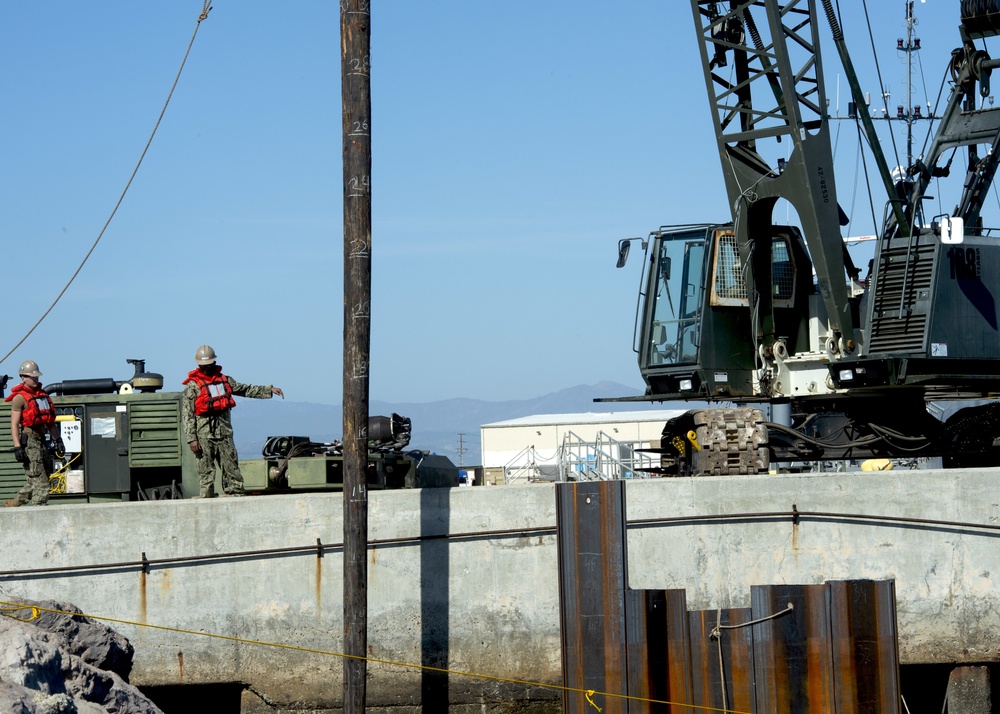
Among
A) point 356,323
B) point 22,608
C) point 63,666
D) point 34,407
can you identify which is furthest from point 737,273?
point 63,666

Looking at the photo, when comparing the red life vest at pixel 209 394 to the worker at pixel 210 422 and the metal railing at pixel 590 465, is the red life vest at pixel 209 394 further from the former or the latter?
the metal railing at pixel 590 465

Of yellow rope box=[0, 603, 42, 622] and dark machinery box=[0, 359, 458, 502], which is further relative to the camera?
dark machinery box=[0, 359, 458, 502]

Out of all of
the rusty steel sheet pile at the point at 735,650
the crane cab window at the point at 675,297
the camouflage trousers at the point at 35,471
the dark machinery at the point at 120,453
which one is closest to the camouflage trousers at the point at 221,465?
the camouflage trousers at the point at 35,471

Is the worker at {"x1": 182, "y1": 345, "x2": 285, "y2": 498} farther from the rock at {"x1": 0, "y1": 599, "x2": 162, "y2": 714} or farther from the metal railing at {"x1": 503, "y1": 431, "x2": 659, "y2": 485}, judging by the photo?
the metal railing at {"x1": 503, "y1": 431, "x2": 659, "y2": 485}

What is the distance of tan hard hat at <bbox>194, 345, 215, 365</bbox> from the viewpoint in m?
11.2

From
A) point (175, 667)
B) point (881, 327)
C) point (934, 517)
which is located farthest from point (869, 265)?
point (175, 667)

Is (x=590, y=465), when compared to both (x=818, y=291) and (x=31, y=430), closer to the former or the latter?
(x=818, y=291)

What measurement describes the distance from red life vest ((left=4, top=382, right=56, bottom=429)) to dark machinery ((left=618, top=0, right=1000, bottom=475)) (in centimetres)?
648

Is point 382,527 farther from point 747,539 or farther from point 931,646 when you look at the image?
point 931,646

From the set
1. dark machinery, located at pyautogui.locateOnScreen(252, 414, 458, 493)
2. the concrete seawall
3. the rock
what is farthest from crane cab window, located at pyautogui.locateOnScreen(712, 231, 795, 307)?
the rock

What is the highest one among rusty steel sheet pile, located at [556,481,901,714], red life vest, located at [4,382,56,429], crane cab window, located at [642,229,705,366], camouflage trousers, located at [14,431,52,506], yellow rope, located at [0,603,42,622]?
crane cab window, located at [642,229,705,366]

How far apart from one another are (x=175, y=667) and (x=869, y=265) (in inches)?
365

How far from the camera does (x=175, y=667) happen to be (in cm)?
968

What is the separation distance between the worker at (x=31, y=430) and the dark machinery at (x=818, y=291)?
6.52 m
